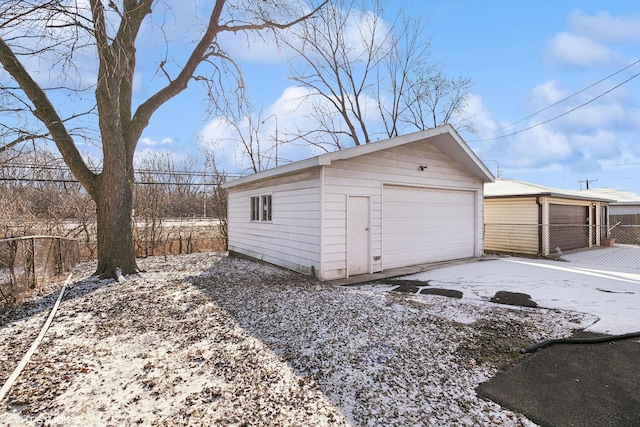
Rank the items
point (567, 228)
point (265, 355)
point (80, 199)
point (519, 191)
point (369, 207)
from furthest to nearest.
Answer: point (567, 228) → point (519, 191) → point (80, 199) → point (369, 207) → point (265, 355)

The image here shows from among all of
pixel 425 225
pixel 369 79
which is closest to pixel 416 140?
pixel 425 225

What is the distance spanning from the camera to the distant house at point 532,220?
1078 centimetres

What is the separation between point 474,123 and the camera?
18375 millimetres

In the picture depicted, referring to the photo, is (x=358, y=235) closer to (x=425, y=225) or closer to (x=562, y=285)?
(x=425, y=225)

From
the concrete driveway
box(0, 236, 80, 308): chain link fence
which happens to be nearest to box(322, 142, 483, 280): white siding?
the concrete driveway

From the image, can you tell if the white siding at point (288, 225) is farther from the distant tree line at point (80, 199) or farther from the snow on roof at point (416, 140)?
the distant tree line at point (80, 199)

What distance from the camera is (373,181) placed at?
712cm

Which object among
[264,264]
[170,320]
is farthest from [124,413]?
[264,264]

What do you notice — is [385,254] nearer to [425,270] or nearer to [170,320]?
[425,270]

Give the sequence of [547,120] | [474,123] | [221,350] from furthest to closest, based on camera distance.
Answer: [474,123] < [547,120] < [221,350]

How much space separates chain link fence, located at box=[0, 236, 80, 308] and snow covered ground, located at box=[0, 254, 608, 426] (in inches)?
13.4

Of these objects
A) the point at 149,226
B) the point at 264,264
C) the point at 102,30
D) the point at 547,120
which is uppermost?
the point at 547,120

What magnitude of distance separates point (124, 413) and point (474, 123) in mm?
20215

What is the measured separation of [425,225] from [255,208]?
4.77m
